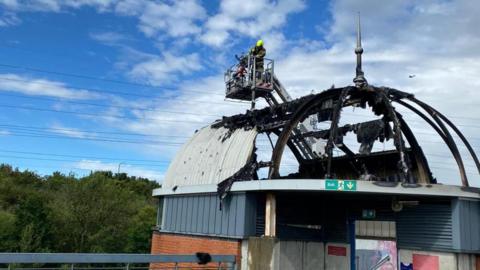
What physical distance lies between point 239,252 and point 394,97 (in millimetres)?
7405

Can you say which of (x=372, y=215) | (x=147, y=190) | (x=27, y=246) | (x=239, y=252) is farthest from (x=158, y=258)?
(x=147, y=190)

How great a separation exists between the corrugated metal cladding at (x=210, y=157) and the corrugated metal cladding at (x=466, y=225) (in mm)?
7133

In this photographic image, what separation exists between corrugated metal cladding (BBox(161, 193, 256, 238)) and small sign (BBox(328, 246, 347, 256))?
342cm

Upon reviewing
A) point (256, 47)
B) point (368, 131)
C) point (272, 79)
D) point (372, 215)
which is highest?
point (256, 47)

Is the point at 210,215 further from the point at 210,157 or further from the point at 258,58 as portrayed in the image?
the point at 258,58

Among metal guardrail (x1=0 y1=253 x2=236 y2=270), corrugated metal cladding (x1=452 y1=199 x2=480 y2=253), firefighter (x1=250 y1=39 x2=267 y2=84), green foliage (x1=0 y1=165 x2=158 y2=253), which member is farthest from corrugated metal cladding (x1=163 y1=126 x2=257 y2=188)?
green foliage (x1=0 y1=165 x2=158 y2=253)

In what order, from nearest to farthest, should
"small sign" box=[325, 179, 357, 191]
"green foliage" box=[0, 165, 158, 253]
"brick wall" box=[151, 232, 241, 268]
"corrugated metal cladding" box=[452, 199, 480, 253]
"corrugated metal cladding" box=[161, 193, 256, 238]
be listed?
"corrugated metal cladding" box=[452, 199, 480, 253] → "small sign" box=[325, 179, 357, 191] → "corrugated metal cladding" box=[161, 193, 256, 238] → "brick wall" box=[151, 232, 241, 268] → "green foliage" box=[0, 165, 158, 253]

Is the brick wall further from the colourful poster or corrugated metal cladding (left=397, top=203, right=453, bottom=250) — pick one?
the colourful poster

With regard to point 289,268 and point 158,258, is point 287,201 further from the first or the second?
point 158,258

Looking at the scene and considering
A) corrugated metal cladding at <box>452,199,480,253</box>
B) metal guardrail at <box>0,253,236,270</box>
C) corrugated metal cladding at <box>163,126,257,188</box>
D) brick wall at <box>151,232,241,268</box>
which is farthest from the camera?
corrugated metal cladding at <box>163,126,257,188</box>

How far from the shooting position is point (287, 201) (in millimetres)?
16172

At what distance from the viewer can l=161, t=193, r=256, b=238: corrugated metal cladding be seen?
15078 millimetres

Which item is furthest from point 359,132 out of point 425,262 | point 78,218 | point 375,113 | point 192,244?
point 78,218

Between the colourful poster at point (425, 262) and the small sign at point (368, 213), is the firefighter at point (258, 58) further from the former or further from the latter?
the colourful poster at point (425, 262)
